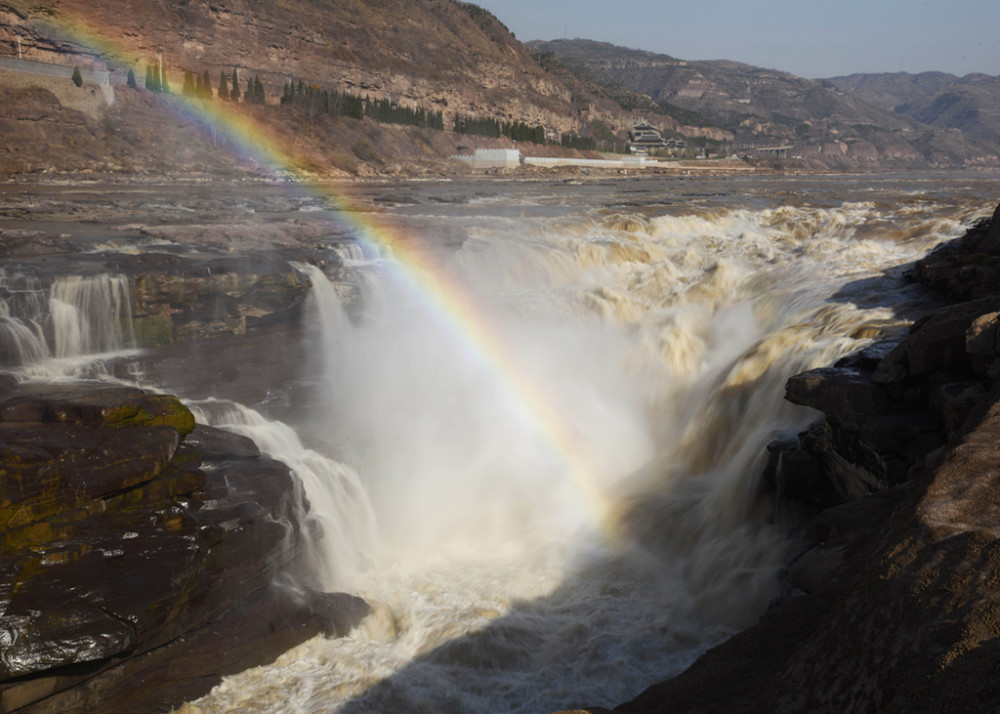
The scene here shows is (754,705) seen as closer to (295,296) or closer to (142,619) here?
(142,619)

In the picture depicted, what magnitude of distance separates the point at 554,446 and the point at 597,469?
3.37 ft

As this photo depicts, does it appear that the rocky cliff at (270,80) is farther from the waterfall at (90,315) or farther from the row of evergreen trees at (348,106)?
the waterfall at (90,315)

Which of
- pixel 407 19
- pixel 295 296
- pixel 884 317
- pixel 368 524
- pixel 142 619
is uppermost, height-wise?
pixel 407 19

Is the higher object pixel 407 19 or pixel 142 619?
pixel 407 19

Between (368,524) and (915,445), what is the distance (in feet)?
21.2

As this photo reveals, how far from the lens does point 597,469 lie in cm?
1259

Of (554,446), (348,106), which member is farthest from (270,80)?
(554,446)

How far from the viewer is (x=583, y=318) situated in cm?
1792

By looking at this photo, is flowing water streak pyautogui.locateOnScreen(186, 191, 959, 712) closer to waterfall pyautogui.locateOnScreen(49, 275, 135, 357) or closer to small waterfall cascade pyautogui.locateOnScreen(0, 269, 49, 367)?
waterfall pyautogui.locateOnScreen(49, 275, 135, 357)

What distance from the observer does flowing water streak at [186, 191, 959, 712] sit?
720 centimetres

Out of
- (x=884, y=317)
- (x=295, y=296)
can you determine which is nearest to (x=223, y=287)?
(x=295, y=296)

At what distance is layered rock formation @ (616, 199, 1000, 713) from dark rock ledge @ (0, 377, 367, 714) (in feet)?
13.2

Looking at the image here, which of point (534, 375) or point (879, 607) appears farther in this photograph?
point (534, 375)

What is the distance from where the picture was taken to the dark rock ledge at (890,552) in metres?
3.13
